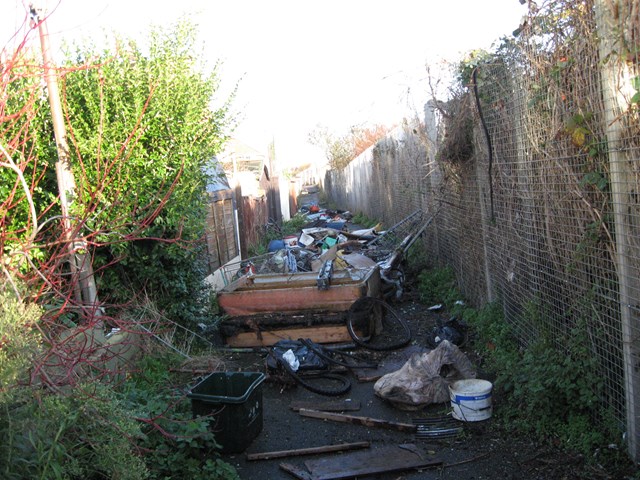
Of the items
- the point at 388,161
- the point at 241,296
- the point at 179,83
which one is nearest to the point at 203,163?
the point at 179,83

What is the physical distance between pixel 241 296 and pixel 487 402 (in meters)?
3.88

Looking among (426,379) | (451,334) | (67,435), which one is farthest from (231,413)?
(451,334)

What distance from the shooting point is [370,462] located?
4.49 meters

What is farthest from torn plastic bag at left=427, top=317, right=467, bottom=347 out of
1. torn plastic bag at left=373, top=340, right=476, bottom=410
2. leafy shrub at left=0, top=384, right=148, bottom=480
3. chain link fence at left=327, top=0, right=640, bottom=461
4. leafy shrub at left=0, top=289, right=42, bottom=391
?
leafy shrub at left=0, top=289, right=42, bottom=391

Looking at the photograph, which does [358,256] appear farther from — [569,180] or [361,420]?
[569,180]

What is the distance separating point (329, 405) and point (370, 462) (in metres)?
1.27

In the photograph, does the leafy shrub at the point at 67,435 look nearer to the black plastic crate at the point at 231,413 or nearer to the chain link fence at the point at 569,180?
the black plastic crate at the point at 231,413

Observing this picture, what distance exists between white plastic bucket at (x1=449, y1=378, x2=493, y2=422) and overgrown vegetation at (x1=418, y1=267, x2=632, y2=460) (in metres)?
0.15

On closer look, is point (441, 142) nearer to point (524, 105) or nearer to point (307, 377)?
point (524, 105)

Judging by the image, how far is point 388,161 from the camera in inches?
642

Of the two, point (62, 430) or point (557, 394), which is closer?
point (62, 430)

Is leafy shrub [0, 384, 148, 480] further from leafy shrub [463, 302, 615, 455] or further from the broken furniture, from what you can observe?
the broken furniture

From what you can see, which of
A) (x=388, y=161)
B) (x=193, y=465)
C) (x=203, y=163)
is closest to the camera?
(x=193, y=465)

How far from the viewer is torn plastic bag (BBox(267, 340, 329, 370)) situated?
645cm
